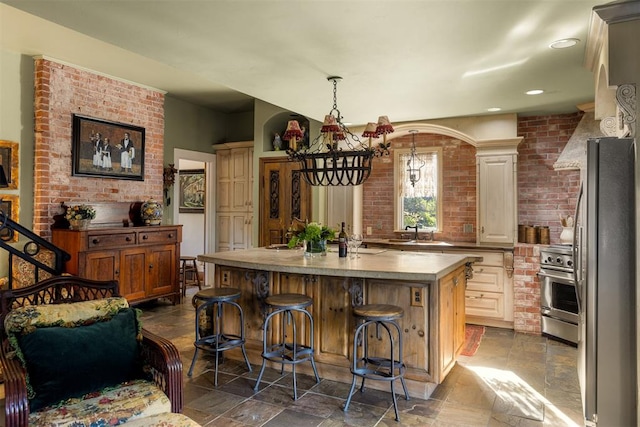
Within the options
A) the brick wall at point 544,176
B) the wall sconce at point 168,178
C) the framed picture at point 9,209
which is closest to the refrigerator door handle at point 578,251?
the brick wall at point 544,176

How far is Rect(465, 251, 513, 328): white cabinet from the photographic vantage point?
5066mm

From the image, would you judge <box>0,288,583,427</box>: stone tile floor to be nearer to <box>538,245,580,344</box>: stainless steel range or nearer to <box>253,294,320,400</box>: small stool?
<box>253,294,320,400</box>: small stool

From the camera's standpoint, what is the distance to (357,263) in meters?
3.45

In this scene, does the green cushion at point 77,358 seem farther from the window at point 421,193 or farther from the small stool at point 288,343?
the window at point 421,193

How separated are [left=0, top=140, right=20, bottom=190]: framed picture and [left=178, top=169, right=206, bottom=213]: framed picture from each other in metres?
3.91

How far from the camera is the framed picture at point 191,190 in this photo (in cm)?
858

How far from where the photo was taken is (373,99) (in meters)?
4.55

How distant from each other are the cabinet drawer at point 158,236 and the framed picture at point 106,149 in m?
0.85

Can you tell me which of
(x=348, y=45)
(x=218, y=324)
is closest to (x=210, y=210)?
(x=218, y=324)

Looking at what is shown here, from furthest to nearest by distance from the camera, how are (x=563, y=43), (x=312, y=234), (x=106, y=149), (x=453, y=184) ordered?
(x=453, y=184)
(x=106, y=149)
(x=312, y=234)
(x=563, y=43)

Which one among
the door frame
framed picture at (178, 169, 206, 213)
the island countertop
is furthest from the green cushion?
framed picture at (178, 169, 206, 213)

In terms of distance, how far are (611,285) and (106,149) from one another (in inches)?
216

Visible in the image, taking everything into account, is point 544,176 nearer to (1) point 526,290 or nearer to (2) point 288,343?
(1) point 526,290

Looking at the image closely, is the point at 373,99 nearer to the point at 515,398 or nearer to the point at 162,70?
the point at 162,70
